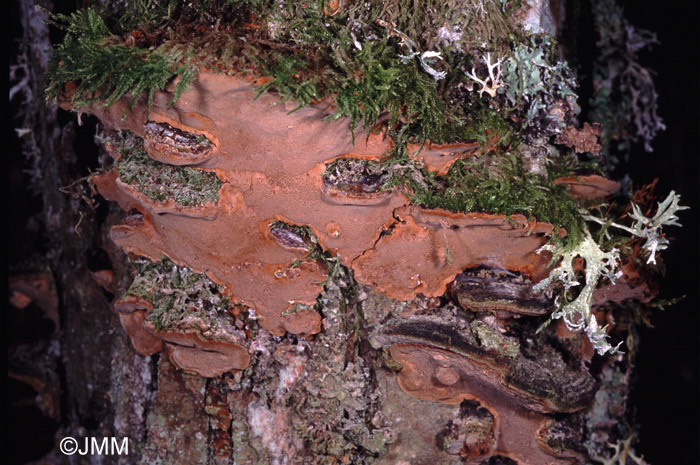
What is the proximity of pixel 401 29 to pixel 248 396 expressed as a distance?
64.0 inches

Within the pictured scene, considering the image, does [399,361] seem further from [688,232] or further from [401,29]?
[688,232]

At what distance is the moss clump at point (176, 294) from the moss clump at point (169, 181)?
374 millimetres

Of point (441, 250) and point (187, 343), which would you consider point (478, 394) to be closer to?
point (441, 250)

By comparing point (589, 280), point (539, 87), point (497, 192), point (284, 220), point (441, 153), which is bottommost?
point (589, 280)

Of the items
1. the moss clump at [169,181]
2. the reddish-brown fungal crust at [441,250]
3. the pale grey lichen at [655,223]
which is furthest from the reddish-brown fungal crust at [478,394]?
the moss clump at [169,181]

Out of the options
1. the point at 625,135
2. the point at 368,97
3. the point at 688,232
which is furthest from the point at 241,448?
the point at 688,232

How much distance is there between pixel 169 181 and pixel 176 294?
0.50 metres

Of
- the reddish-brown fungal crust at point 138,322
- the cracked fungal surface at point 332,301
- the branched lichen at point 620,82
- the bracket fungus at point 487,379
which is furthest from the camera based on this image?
the branched lichen at point 620,82

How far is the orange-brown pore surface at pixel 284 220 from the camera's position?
1.75 m

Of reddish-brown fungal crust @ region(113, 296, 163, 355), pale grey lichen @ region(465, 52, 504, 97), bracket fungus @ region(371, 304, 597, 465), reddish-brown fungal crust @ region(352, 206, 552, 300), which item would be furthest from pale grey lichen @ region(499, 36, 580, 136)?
reddish-brown fungal crust @ region(113, 296, 163, 355)

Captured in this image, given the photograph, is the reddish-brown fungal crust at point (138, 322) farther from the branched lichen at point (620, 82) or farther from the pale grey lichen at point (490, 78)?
the branched lichen at point (620, 82)

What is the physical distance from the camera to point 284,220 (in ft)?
6.62

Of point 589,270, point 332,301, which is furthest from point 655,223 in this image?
point 332,301

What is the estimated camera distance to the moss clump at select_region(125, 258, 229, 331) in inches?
84.7
